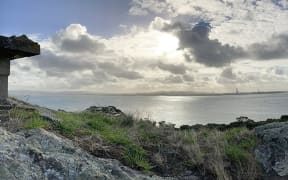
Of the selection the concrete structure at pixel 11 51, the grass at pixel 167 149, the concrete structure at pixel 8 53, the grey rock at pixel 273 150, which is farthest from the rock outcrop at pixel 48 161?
the grey rock at pixel 273 150

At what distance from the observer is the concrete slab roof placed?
22.2 feet

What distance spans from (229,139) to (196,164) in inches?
87.6

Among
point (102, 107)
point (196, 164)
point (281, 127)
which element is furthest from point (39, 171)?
point (102, 107)

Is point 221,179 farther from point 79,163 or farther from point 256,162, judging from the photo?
point 79,163

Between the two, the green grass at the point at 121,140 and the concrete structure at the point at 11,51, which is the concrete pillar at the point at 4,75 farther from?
the green grass at the point at 121,140

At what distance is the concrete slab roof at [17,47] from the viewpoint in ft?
22.2

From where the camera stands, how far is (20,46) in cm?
693

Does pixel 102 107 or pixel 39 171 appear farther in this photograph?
pixel 102 107

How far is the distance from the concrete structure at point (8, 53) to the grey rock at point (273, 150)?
5.49 meters

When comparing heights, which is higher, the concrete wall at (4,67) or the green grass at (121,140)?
the concrete wall at (4,67)

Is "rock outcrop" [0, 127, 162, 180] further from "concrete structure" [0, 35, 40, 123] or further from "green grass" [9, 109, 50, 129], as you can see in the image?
"concrete structure" [0, 35, 40, 123]

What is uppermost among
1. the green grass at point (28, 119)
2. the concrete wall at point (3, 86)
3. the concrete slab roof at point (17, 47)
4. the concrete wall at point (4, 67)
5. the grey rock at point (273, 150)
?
the concrete slab roof at point (17, 47)

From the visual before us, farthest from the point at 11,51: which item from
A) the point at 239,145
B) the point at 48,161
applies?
the point at 239,145

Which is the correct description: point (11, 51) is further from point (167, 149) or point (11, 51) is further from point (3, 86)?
point (167, 149)
